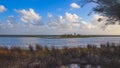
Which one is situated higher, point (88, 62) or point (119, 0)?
point (119, 0)

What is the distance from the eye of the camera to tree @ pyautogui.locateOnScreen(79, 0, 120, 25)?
25656 mm

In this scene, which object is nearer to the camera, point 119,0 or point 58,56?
point 58,56

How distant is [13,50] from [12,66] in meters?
5.92

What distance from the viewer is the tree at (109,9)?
25656 millimetres

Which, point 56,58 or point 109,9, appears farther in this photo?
point 109,9

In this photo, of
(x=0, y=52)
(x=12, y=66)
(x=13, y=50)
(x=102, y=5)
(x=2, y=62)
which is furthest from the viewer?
(x=102, y=5)

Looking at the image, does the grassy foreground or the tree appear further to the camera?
the tree

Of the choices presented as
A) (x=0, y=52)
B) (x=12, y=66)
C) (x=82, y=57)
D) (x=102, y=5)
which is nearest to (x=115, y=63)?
(x=82, y=57)

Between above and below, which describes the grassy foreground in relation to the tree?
below

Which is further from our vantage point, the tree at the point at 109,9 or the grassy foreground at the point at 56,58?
the tree at the point at 109,9

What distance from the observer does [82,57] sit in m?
22.0

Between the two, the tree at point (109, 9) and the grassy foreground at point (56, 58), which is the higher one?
the tree at point (109, 9)

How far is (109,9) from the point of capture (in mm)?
26562

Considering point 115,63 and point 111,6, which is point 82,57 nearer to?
point 115,63
